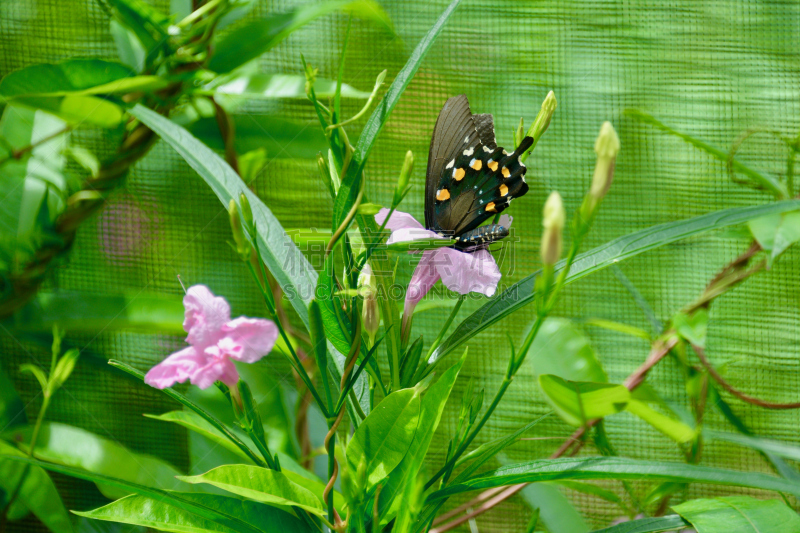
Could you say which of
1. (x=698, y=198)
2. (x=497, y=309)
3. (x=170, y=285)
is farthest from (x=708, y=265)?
(x=170, y=285)

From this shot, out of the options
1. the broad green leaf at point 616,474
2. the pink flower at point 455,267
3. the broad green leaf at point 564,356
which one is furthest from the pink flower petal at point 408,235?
the broad green leaf at point 564,356

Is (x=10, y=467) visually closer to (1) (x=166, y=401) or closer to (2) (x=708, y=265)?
(1) (x=166, y=401)

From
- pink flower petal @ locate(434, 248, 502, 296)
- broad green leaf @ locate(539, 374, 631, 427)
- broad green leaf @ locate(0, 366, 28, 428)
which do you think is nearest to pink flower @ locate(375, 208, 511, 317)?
pink flower petal @ locate(434, 248, 502, 296)

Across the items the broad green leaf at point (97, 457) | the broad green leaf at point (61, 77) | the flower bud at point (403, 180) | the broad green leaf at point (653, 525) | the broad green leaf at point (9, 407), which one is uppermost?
the broad green leaf at point (61, 77)

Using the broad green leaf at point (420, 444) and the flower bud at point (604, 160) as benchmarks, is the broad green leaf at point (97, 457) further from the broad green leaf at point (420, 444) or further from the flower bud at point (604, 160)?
the flower bud at point (604, 160)

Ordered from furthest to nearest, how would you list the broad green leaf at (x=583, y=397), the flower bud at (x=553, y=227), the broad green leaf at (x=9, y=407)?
the broad green leaf at (x=9, y=407) → the broad green leaf at (x=583, y=397) → the flower bud at (x=553, y=227)

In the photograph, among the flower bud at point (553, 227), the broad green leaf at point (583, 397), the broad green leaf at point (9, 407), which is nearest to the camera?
the flower bud at point (553, 227)
